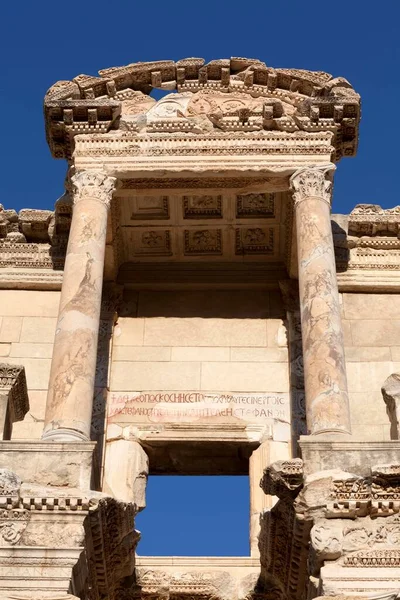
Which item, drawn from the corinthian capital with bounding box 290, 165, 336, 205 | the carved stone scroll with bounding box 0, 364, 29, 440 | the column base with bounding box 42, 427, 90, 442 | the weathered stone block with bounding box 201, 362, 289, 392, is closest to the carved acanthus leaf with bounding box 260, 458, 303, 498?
the column base with bounding box 42, 427, 90, 442

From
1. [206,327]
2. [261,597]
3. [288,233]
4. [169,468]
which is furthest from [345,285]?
[261,597]

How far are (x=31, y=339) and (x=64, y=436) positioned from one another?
179 inches

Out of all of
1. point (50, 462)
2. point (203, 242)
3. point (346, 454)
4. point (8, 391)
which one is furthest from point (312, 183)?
point (50, 462)

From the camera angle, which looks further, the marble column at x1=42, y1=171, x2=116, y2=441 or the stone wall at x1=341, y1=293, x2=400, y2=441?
the stone wall at x1=341, y1=293, x2=400, y2=441

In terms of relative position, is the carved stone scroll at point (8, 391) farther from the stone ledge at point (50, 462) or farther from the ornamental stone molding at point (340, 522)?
the ornamental stone molding at point (340, 522)

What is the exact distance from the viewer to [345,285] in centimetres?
1641

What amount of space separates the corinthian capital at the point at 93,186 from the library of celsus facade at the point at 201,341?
36mm

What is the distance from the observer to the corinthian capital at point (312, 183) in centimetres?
1445

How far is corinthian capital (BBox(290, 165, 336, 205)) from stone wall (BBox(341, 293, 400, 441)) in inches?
96.2

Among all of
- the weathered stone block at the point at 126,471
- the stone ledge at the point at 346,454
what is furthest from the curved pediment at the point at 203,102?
the stone ledge at the point at 346,454

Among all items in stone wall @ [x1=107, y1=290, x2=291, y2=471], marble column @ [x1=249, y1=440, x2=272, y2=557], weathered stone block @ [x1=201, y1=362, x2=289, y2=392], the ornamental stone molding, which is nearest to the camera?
the ornamental stone molding

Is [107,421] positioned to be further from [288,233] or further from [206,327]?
[288,233]

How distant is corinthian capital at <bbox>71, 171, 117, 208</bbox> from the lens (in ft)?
47.5

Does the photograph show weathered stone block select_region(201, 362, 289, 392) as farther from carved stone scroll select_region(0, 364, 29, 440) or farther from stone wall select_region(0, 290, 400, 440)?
carved stone scroll select_region(0, 364, 29, 440)
